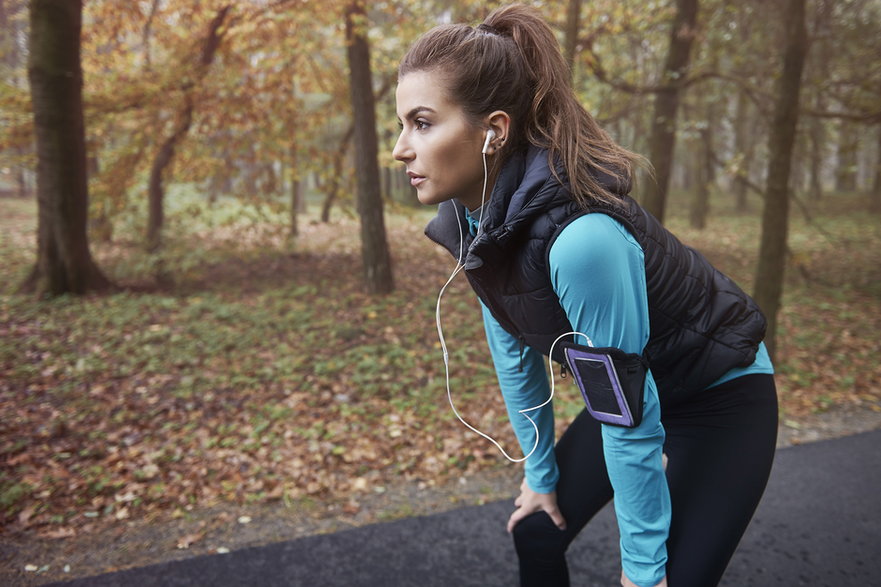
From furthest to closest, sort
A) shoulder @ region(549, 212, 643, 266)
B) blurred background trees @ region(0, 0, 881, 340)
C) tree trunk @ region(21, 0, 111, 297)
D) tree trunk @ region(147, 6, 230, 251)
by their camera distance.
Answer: tree trunk @ region(147, 6, 230, 251) → blurred background trees @ region(0, 0, 881, 340) → tree trunk @ region(21, 0, 111, 297) → shoulder @ region(549, 212, 643, 266)

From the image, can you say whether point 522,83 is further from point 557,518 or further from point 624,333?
point 557,518

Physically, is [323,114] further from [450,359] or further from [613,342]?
[613,342]

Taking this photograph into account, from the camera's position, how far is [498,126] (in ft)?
4.95

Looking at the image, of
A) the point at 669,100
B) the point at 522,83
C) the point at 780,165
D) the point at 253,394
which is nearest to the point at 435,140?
the point at 522,83

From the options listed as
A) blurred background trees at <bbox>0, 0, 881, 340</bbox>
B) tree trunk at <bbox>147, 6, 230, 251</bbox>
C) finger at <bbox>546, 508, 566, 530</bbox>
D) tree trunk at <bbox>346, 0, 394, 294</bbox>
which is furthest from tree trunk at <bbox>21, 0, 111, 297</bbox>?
finger at <bbox>546, 508, 566, 530</bbox>

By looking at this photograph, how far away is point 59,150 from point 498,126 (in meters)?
8.15

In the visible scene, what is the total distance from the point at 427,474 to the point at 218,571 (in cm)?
155

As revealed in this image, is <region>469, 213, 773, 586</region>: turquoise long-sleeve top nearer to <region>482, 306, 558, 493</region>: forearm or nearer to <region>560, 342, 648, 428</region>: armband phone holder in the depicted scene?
<region>560, 342, 648, 428</region>: armband phone holder

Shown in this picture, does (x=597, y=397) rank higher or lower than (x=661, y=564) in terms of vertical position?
higher

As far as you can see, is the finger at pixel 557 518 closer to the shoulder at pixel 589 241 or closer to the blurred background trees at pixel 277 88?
the shoulder at pixel 589 241

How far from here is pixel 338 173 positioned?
1059 cm

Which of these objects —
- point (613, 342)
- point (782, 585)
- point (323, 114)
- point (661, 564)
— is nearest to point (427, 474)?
point (782, 585)

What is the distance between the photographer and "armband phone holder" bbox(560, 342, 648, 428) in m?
1.37

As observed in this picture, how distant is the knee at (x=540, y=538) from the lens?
1922 millimetres
